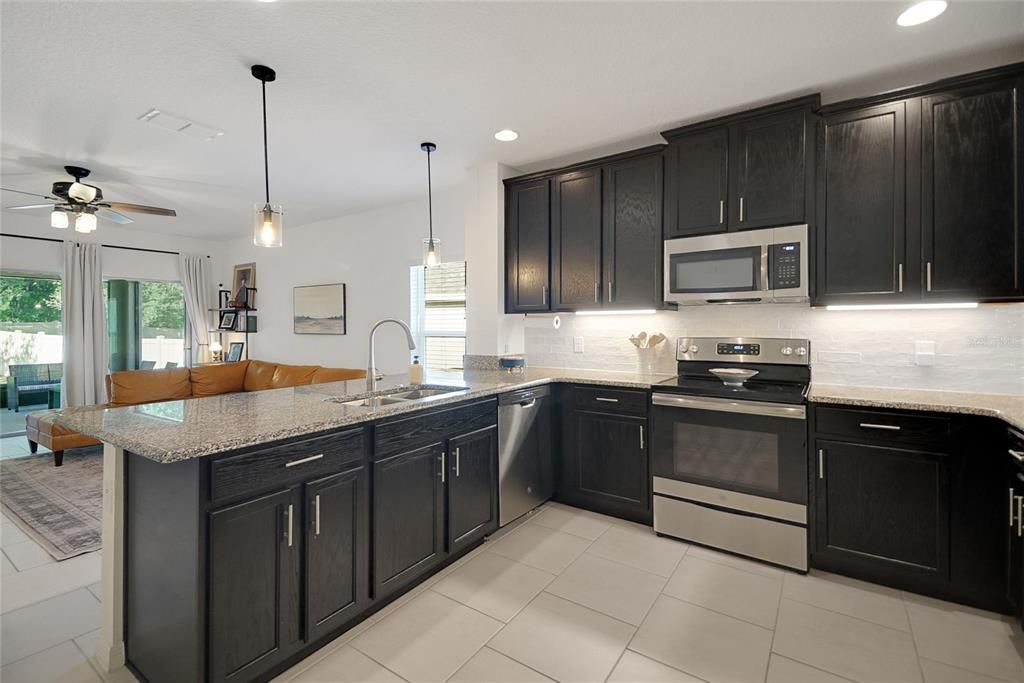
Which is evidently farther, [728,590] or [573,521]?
[573,521]

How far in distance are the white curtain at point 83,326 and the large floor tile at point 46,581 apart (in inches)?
167

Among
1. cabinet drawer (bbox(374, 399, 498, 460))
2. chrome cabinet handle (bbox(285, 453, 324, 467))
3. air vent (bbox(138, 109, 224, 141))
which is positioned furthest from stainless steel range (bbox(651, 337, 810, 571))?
air vent (bbox(138, 109, 224, 141))

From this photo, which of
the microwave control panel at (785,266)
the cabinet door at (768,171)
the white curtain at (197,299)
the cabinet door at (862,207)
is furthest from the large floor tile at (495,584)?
the white curtain at (197,299)

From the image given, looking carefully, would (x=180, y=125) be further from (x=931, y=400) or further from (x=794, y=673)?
(x=931, y=400)

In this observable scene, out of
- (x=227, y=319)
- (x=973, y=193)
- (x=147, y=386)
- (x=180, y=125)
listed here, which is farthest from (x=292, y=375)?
(x=973, y=193)

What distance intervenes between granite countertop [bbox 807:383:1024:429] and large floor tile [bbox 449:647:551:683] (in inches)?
75.4

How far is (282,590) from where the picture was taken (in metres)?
1.74

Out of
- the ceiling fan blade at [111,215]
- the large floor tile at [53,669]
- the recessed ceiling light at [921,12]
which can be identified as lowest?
the large floor tile at [53,669]

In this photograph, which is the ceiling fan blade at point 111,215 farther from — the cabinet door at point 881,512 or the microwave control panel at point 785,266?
the cabinet door at point 881,512

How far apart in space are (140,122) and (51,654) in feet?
9.71

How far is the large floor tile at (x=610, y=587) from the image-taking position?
7.31 ft

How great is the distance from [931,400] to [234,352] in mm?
7953

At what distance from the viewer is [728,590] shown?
2.38 metres

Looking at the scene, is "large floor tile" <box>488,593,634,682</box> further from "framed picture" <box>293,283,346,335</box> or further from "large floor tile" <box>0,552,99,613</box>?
"framed picture" <box>293,283,346,335</box>
